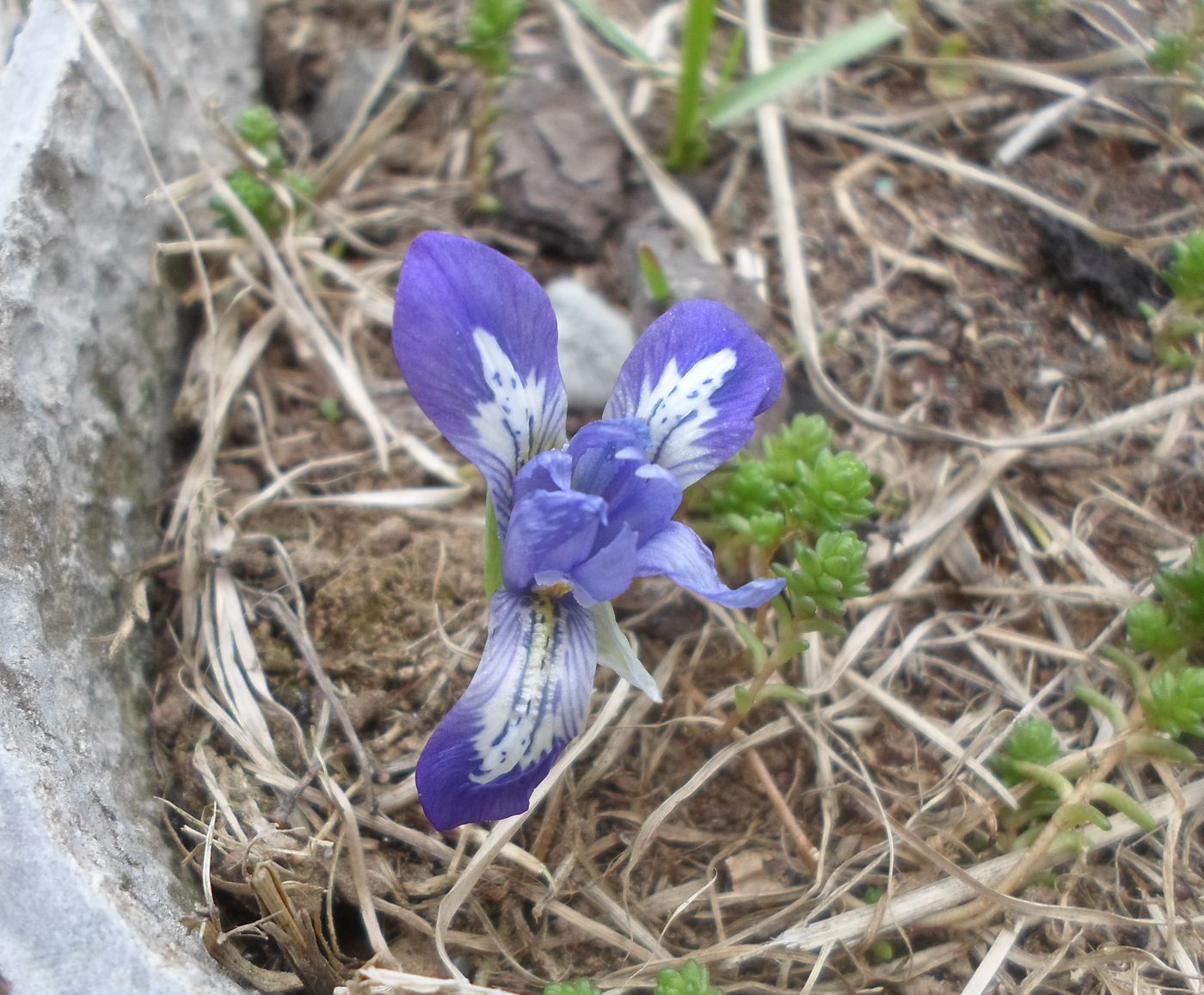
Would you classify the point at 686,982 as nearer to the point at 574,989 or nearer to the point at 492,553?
the point at 574,989

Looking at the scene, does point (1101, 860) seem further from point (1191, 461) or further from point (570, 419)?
point (570, 419)

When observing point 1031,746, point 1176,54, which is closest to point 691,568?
point 1031,746

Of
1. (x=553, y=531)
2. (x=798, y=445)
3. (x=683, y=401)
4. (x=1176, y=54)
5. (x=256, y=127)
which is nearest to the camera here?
(x=553, y=531)

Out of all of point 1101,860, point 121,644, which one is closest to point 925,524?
point 1101,860

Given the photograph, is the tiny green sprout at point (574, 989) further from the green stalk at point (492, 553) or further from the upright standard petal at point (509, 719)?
the green stalk at point (492, 553)

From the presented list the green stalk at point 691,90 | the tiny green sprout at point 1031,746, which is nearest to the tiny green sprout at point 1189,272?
the tiny green sprout at point 1031,746

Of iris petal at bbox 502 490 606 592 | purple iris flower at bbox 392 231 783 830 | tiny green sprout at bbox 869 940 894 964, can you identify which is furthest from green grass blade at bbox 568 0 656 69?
tiny green sprout at bbox 869 940 894 964

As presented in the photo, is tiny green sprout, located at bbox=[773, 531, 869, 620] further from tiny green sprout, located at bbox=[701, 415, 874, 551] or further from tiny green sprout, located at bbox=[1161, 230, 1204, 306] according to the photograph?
tiny green sprout, located at bbox=[1161, 230, 1204, 306]
